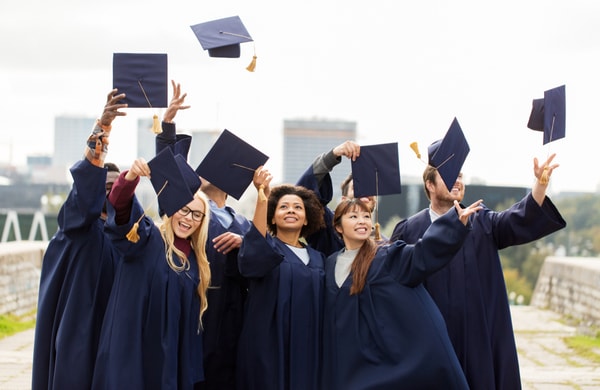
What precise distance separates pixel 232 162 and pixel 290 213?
48cm

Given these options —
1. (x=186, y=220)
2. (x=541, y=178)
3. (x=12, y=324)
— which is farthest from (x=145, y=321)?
(x=12, y=324)

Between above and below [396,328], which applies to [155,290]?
above

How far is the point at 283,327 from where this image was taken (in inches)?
231

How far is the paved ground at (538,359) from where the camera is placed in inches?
362

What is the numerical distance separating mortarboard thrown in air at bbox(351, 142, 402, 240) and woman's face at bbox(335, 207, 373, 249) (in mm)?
235

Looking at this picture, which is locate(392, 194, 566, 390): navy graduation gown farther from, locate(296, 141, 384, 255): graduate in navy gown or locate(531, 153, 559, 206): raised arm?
locate(296, 141, 384, 255): graduate in navy gown

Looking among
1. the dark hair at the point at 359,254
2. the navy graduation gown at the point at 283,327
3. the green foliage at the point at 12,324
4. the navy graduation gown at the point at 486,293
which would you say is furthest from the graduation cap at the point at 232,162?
the green foliage at the point at 12,324

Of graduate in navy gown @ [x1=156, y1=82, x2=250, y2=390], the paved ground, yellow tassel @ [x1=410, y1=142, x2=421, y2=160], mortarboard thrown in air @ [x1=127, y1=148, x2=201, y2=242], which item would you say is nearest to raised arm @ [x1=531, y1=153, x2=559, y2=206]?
yellow tassel @ [x1=410, y1=142, x2=421, y2=160]

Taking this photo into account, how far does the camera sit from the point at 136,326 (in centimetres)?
546

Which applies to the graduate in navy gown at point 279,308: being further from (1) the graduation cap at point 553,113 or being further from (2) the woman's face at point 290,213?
(1) the graduation cap at point 553,113

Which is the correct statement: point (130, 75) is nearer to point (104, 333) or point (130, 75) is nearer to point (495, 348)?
point (104, 333)

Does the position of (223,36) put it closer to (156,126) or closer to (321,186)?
(156,126)

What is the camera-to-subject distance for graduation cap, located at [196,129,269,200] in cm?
610

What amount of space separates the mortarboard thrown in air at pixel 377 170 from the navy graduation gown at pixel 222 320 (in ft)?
2.86
